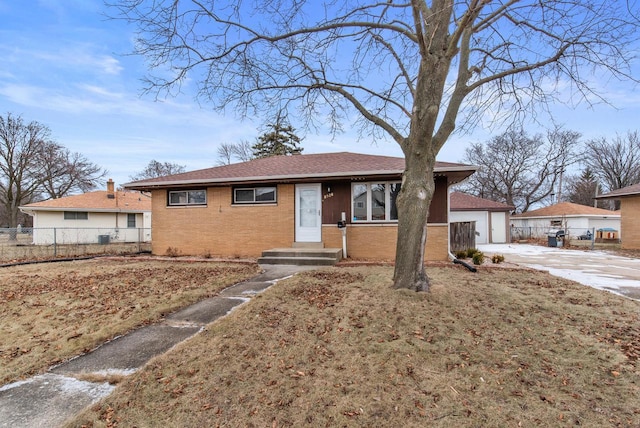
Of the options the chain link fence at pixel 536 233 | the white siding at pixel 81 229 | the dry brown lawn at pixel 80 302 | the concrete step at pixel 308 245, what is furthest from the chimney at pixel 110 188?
the chain link fence at pixel 536 233

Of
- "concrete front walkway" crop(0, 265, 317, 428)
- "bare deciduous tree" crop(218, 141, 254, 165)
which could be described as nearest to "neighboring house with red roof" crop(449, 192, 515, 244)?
"concrete front walkway" crop(0, 265, 317, 428)

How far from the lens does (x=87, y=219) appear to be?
21281mm

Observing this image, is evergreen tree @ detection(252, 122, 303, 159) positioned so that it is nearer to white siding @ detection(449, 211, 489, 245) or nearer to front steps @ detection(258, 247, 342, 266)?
white siding @ detection(449, 211, 489, 245)

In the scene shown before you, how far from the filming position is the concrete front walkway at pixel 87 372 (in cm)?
231

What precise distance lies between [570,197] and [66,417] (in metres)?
53.5

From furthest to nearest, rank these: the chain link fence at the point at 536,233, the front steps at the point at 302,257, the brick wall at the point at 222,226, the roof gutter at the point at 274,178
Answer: the chain link fence at the point at 536,233 → the brick wall at the point at 222,226 → the roof gutter at the point at 274,178 → the front steps at the point at 302,257

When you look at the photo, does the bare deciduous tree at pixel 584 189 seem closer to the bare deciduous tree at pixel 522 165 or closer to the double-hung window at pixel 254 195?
the bare deciduous tree at pixel 522 165

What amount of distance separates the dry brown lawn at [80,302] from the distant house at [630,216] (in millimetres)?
18676

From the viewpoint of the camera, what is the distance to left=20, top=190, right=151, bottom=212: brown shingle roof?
66.9 ft

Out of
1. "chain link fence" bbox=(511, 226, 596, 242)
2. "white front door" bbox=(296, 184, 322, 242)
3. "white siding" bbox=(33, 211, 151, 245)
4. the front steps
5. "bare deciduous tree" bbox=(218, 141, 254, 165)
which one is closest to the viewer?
the front steps

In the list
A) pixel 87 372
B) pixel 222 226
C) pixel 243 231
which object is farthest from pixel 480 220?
pixel 87 372

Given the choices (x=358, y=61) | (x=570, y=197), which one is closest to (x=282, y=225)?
(x=358, y=61)

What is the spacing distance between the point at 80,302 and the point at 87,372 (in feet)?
9.60

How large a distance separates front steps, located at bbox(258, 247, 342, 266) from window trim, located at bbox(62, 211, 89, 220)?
19064 millimetres
